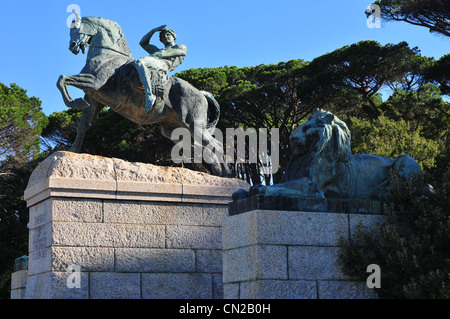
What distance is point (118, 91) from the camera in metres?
11.0

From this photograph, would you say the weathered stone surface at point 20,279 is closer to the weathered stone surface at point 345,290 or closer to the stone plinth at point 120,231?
the stone plinth at point 120,231

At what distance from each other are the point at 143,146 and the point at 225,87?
5.35 meters

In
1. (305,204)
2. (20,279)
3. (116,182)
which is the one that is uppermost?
(116,182)

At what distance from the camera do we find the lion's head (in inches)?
253

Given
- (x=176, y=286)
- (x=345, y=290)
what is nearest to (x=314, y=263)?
(x=345, y=290)

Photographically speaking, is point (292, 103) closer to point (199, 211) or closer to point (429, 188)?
point (199, 211)

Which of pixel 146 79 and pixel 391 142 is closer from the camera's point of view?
pixel 146 79

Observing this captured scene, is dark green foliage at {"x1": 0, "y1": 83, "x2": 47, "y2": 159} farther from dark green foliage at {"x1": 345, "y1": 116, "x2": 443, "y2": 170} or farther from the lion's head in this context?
the lion's head

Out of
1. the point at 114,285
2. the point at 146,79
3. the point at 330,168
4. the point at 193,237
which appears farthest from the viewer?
the point at 146,79

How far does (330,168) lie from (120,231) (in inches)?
146

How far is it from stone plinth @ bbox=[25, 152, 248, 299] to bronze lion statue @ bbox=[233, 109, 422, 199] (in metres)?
2.99

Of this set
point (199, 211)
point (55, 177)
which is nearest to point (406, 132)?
point (199, 211)
